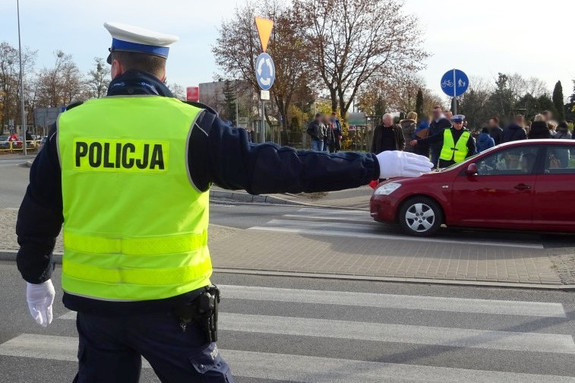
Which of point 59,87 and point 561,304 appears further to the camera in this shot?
point 59,87

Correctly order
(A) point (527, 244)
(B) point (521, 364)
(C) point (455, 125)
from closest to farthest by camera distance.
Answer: (B) point (521, 364) < (A) point (527, 244) < (C) point (455, 125)

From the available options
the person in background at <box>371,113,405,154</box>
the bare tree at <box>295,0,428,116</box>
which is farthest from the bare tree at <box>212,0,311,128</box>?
the person in background at <box>371,113,405,154</box>

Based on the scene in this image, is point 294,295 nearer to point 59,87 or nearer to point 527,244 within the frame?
point 527,244

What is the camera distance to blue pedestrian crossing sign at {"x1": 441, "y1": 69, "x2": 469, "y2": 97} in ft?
50.2

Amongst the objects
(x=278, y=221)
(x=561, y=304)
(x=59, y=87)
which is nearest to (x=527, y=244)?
(x=561, y=304)

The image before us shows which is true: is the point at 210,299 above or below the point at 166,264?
below

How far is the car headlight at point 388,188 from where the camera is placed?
10.4 m

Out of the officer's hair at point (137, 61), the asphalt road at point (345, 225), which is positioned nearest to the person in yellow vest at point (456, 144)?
the asphalt road at point (345, 225)

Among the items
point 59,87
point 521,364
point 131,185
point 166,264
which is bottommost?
point 521,364

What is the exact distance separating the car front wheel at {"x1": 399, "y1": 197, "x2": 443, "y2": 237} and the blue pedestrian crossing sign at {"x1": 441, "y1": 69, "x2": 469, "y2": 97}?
5.99m

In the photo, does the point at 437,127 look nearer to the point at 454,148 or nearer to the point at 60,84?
the point at 454,148

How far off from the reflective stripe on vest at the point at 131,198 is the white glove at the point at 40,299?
471 mm

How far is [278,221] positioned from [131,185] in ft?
31.2

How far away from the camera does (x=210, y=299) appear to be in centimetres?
243
